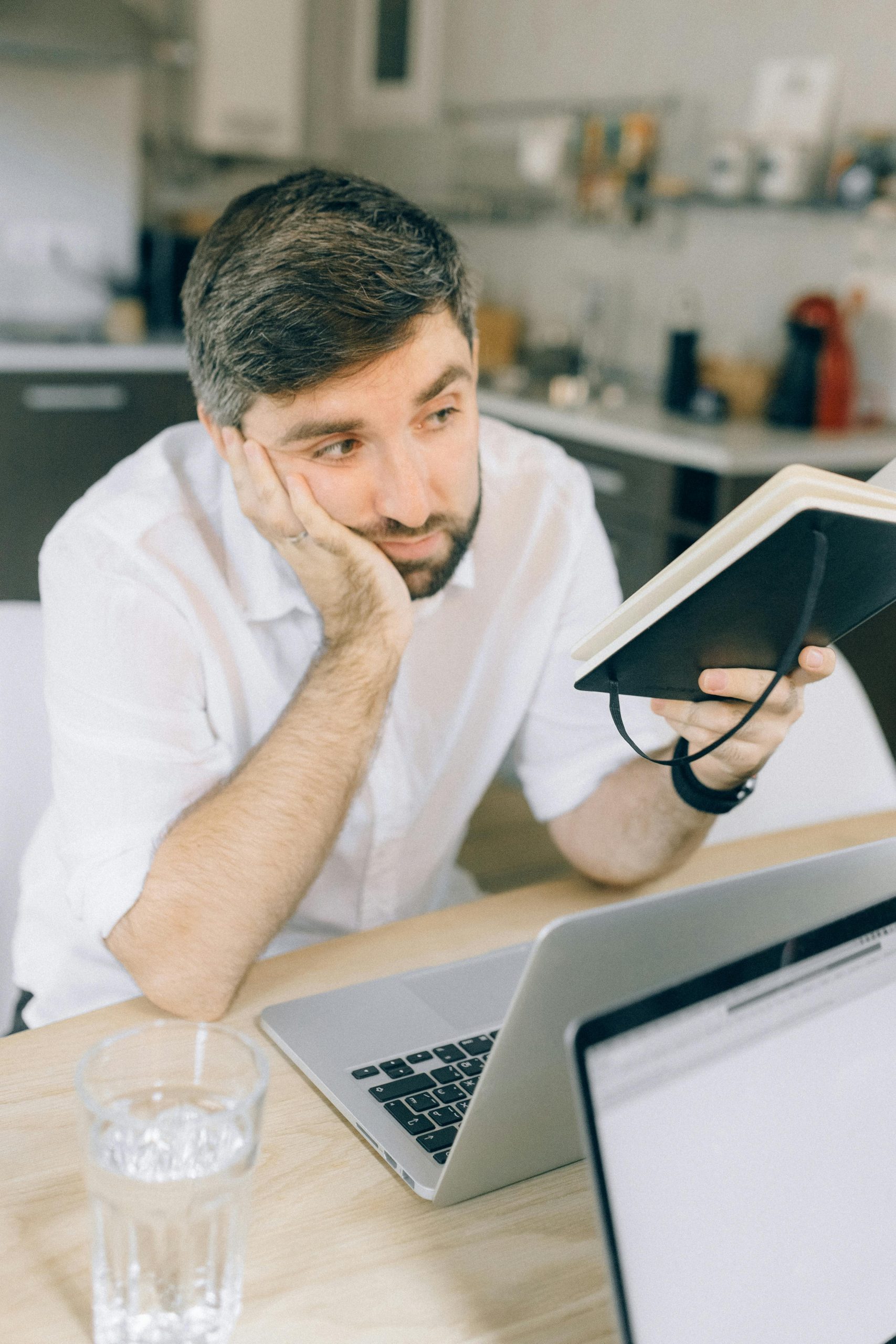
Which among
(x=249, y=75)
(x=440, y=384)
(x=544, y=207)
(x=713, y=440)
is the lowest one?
(x=713, y=440)

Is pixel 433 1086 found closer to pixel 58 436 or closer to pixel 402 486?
pixel 402 486

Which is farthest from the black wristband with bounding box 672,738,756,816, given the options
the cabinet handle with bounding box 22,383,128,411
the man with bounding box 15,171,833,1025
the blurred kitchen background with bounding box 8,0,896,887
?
the cabinet handle with bounding box 22,383,128,411

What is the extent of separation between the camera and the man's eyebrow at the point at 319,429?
108 cm

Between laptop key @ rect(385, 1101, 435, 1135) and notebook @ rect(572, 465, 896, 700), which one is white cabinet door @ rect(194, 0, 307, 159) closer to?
notebook @ rect(572, 465, 896, 700)

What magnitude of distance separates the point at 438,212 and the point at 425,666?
3225mm

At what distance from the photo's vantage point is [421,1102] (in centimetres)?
82

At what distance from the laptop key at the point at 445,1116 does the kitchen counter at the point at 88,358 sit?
118 inches

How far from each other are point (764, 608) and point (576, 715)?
538 millimetres

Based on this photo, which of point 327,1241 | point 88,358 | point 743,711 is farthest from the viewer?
point 88,358

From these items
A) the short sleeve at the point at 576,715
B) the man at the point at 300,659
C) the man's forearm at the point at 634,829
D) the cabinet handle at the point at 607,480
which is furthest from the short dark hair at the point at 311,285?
the cabinet handle at the point at 607,480

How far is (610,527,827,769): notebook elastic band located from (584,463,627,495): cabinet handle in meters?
2.00

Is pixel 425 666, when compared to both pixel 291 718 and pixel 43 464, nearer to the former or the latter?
pixel 291 718

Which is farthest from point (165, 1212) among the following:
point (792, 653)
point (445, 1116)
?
point (792, 653)

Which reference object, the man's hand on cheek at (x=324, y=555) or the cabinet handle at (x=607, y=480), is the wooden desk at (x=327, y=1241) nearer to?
the man's hand on cheek at (x=324, y=555)
